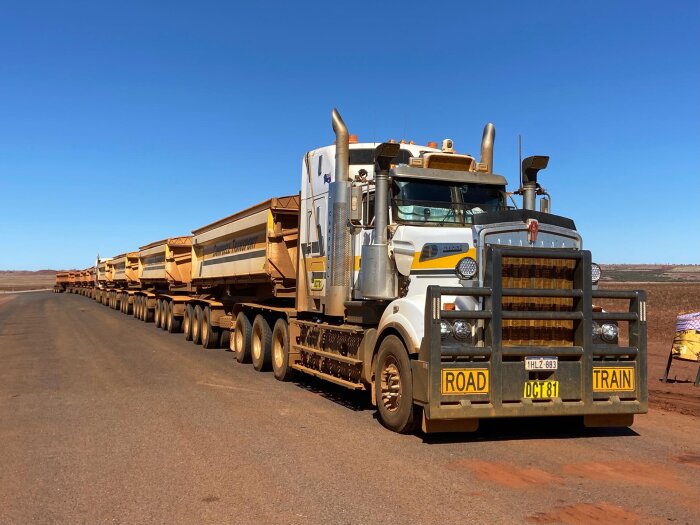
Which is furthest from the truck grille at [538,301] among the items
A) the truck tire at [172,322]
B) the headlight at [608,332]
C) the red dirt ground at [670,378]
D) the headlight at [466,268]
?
the truck tire at [172,322]

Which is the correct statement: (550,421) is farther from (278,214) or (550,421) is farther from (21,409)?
(21,409)

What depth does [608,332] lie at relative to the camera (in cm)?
700

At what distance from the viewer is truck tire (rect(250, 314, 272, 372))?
40.2ft

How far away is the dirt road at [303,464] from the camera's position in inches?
180

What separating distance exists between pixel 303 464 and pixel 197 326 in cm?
1289

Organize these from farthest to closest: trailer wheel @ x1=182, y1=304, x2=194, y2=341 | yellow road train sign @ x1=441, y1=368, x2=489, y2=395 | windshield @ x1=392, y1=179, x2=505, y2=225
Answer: trailer wheel @ x1=182, y1=304, x2=194, y2=341 < windshield @ x1=392, y1=179, x2=505, y2=225 < yellow road train sign @ x1=441, y1=368, x2=489, y2=395

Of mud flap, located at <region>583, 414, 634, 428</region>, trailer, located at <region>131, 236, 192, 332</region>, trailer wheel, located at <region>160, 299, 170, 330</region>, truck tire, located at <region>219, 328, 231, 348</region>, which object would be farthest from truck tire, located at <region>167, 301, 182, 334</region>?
mud flap, located at <region>583, 414, 634, 428</region>

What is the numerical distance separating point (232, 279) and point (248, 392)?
16.9 feet

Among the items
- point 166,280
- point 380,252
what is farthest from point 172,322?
point 380,252

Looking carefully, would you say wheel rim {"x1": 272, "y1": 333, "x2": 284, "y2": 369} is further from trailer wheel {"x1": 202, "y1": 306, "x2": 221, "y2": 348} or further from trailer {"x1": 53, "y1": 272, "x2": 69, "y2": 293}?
trailer {"x1": 53, "y1": 272, "x2": 69, "y2": 293}

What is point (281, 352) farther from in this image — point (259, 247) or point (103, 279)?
point (103, 279)

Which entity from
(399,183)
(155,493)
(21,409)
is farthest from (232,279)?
(155,493)

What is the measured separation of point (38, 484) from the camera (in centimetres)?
522

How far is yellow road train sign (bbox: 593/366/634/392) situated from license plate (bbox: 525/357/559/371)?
0.50m
